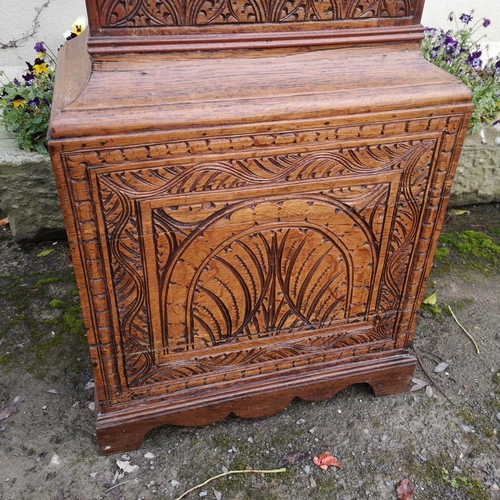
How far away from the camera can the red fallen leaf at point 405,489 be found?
1.80 m

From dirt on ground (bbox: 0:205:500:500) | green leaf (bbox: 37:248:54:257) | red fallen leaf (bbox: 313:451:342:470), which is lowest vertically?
green leaf (bbox: 37:248:54:257)

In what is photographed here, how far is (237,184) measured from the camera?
1.49 meters

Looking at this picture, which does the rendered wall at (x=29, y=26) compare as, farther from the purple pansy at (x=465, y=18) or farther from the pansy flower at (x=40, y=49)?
the purple pansy at (x=465, y=18)

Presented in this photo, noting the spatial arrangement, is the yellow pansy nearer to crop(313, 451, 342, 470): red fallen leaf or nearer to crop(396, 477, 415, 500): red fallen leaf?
crop(313, 451, 342, 470): red fallen leaf

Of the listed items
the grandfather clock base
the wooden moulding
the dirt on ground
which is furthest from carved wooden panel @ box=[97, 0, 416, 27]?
the dirt on ground

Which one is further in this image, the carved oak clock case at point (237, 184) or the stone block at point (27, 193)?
the stone block at point (27, 193)

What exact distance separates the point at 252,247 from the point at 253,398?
0.62 m

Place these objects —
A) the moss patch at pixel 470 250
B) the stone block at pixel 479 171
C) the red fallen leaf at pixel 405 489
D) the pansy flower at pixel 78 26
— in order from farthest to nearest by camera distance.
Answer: the stone block at pixel 479 171 → the moss patch at pixel 470 250 → the pansy flower at pixel 78 26 → the red fallen leaf at pixel 405 489

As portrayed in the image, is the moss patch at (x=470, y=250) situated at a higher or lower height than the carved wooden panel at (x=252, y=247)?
lower

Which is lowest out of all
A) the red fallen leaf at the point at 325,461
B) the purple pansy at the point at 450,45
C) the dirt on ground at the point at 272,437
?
the dirt on ground at the point at 272,437

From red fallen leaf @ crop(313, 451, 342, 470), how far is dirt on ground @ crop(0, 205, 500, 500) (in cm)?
2

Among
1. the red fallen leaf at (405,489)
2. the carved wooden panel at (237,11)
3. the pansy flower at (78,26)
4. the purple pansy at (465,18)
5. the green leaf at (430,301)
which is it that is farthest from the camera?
the purple pansy at (465,18)

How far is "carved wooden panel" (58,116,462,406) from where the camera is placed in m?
1.44

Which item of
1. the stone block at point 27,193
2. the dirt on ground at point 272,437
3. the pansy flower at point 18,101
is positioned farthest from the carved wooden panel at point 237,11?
the pansy flower at point 18,101
